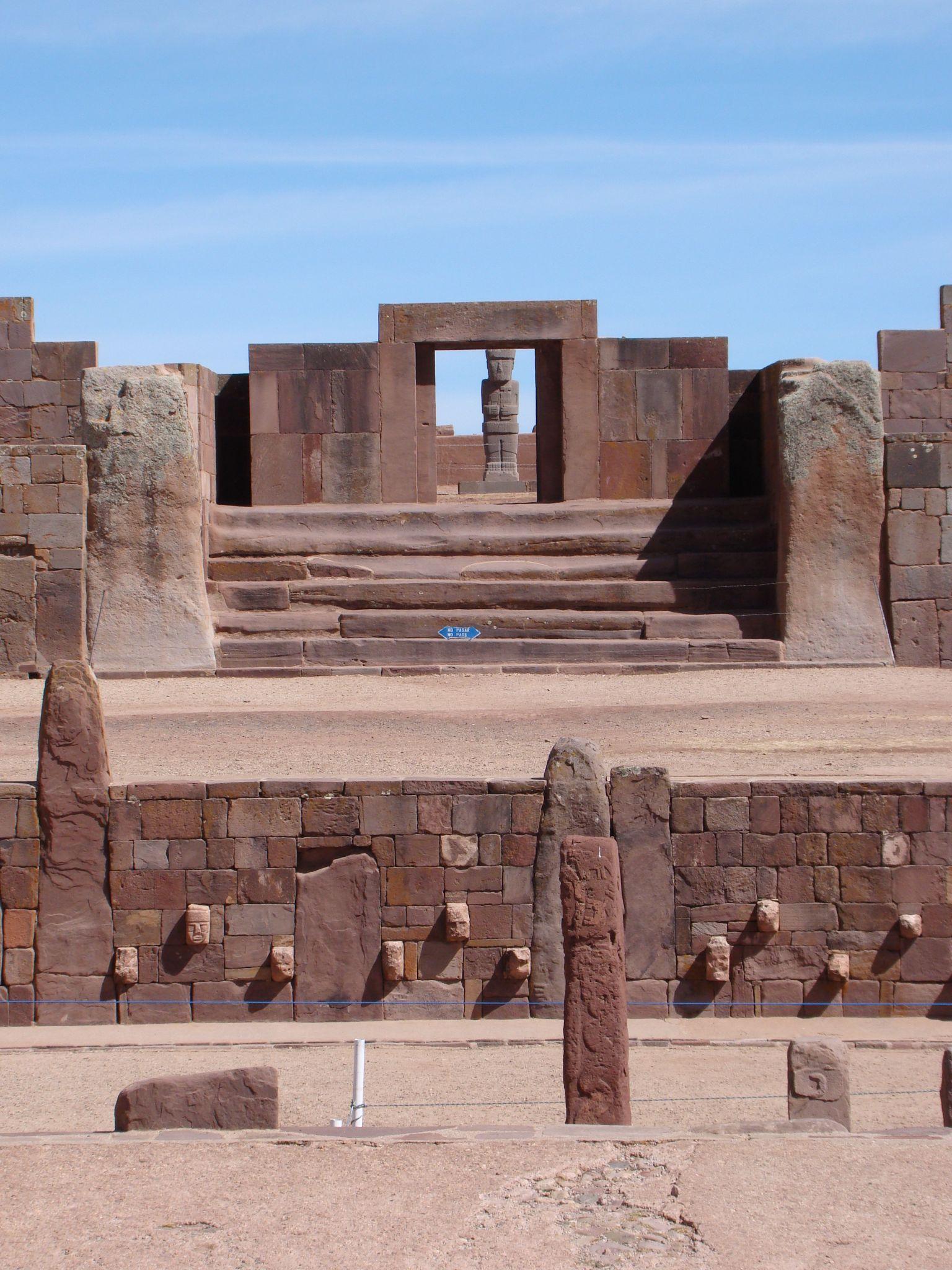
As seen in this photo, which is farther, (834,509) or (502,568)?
(502,568)

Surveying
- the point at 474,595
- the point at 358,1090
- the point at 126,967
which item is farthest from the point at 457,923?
the point at 474,595

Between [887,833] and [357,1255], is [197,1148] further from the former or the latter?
[887,833]

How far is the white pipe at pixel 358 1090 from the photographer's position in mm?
6367

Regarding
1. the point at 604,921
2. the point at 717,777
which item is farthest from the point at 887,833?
the point at 604,921

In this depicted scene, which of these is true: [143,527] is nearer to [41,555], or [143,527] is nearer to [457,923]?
[41,555]

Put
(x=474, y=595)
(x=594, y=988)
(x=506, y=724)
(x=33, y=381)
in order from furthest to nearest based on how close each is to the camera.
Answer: (x=33, y=381), (x=474, y=595), (x=506, y=724), (x=594, y=988)

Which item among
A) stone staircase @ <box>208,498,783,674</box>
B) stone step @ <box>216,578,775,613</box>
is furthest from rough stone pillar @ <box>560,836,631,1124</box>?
stone step @ <box>216,578,775,613</box>

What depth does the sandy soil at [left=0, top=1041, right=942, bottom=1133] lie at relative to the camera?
Answer: 706cm

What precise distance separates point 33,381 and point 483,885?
36.2ft

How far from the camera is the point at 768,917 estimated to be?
28.1 ft

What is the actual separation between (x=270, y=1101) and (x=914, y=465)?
33.5 feet

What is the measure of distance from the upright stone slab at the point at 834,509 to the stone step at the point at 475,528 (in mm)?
691

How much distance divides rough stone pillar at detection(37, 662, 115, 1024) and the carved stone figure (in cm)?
2060

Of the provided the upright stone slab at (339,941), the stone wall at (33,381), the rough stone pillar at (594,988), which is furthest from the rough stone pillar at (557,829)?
the stone wall at (33,381)
